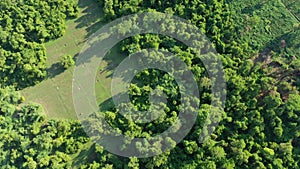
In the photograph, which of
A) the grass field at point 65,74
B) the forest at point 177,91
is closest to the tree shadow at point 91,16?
the grass field at point 65,74

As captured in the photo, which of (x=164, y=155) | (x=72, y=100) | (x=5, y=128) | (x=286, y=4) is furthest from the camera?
(x=286, y=4)

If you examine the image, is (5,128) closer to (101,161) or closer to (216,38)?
(101,161)

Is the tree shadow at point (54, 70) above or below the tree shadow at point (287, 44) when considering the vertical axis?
below

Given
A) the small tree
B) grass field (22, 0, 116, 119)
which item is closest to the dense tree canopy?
grass field (22, 0, 116, 119)

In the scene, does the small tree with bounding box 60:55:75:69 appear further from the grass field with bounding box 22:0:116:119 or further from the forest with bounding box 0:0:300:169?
the grass field with bounding box 22:0:116:119

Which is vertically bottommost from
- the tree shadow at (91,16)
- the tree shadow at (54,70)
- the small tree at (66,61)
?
the tree shadow at (54,70)

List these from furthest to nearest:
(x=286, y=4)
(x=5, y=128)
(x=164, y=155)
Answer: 1. (x=286, y=4)
2. (x=5, y=128)
3. (x=164, y=155)

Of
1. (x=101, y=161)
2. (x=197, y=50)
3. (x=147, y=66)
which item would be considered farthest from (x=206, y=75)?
(x=101, y=161)

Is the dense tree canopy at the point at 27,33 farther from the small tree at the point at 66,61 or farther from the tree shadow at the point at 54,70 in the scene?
the small tree at the point at 66,61
